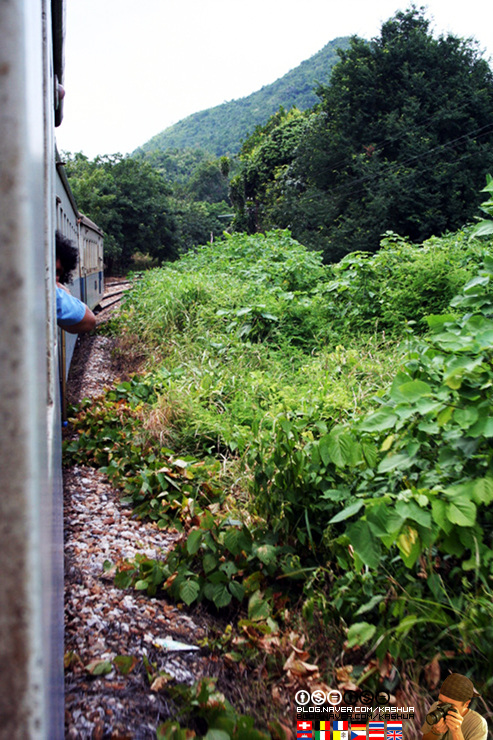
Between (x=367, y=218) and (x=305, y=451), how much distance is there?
1934 cm

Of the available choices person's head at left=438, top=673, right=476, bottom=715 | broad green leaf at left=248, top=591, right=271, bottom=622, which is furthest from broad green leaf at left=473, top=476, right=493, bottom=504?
broad green leaf at left=248, top=591, right=271, bottom=622

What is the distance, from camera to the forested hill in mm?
97875

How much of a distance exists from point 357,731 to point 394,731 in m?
0.13

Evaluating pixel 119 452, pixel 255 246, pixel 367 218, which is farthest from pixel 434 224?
pixel 119 452

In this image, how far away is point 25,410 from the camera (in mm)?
527

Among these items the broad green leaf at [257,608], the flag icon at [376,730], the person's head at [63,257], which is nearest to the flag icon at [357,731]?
the flag icon at [376,730]

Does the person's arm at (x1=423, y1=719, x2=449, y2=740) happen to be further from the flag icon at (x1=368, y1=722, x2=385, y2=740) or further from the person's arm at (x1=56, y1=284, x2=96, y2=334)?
the person's arm at (x1=56, y1=284, x2=96, y2=334)

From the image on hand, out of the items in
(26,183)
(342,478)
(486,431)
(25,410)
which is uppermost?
(26,183)

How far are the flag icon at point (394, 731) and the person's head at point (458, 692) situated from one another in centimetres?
17

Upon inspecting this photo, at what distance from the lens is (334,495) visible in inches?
93.0

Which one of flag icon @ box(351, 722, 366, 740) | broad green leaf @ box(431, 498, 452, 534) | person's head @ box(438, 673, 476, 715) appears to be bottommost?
flag icon @ box(351, 722, 366, 740)

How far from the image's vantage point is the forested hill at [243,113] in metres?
97.9

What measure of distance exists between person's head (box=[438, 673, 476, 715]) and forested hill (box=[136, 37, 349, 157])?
9910cm

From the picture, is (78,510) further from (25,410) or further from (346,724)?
(25,410)
